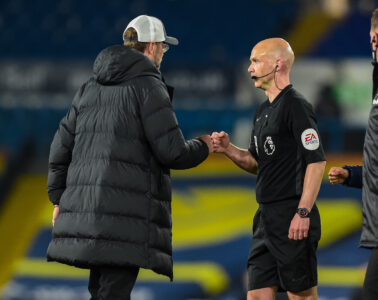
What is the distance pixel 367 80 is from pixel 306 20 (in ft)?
7.87

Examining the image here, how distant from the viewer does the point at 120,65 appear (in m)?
3.70

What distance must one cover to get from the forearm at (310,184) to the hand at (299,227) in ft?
0.20

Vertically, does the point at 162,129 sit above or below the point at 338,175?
above

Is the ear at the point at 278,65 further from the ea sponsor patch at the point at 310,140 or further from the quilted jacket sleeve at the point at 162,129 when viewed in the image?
the quilted jacket sleeve at the point at 162,129

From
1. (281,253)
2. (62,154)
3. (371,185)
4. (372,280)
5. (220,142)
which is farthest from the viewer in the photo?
(220,142)

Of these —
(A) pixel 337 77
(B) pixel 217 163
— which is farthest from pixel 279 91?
(A) pixel 337 77

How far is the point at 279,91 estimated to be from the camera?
4125mm

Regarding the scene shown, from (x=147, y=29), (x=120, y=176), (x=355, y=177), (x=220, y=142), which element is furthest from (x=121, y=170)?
(x=355, y=177)

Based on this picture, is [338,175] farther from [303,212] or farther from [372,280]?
[372,280]

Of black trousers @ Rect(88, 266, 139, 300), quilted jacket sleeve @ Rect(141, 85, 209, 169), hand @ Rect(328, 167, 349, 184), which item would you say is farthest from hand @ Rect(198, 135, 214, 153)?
black trousers @ Rect(88, 266, 139, 300)

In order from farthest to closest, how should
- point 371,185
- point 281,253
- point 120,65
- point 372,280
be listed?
point 281,253 → point 120,65 → point 371,185 → point 372,280

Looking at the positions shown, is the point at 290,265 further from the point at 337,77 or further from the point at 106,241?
the point at 337,77

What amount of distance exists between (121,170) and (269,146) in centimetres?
84

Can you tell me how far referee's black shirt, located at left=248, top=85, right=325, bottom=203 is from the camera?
12.9 feet
